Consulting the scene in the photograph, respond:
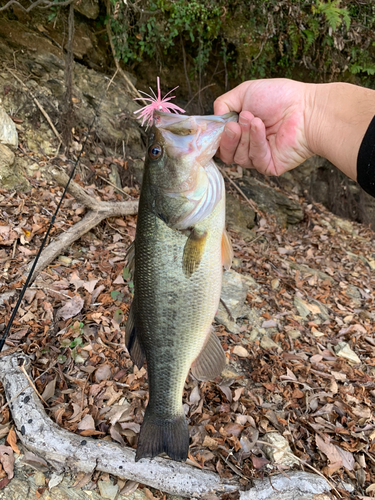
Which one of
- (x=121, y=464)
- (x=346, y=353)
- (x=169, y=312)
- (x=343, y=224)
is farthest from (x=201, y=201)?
(x=343, y=224)

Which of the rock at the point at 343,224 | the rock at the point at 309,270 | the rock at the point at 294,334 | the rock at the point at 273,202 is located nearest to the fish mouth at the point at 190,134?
the rock at the point at 294,334

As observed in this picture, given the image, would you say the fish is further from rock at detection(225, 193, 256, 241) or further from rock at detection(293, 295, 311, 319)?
rock at detection(225, 193, 256, 241)

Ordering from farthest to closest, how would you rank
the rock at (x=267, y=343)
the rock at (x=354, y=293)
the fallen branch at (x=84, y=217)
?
the rock at (x=354, y=293) < the rock at (x=267, y=343) < the fallen branch at (x=84, y=217)

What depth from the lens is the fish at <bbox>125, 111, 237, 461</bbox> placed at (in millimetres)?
1838

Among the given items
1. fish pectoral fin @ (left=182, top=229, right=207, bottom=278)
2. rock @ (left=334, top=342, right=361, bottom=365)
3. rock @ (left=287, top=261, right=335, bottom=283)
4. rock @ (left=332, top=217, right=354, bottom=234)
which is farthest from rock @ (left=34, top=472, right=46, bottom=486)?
rock @ (left=332, top=217, right=354, bottom=234)

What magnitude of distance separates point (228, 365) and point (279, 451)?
0.94m

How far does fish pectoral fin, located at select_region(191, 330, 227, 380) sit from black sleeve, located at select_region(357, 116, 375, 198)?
1.26 meters

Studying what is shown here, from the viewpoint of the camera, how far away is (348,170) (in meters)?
2.24

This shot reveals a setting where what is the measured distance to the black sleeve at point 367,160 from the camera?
1955mm

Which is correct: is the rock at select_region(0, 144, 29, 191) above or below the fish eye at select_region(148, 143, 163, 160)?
below

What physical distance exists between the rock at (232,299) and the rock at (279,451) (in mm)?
1325

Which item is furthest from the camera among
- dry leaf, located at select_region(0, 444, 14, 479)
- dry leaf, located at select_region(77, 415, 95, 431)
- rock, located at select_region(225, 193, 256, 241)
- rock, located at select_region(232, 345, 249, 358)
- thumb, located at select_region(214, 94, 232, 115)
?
rock, located at select_region(225, 193, 256, 241)

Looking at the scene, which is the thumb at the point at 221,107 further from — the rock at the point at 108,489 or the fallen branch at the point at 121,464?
the rock at the point at 108,489

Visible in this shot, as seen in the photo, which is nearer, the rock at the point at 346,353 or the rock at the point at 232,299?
the rock at the point at 232,299
